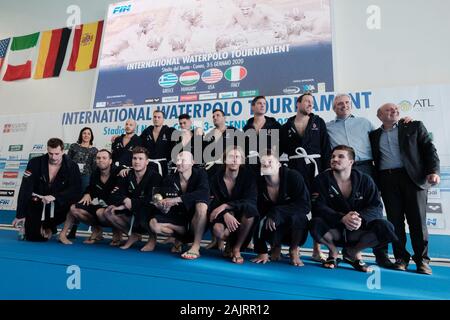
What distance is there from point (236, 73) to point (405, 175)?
259cm

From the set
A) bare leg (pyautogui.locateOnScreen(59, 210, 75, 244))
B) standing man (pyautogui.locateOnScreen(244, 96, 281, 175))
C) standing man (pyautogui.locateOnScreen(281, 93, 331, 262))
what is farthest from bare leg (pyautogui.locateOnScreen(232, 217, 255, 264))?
bare leg (pyautogui.locateOnScreen(59, 210, 75, 244))

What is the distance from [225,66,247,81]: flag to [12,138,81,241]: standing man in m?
2.35

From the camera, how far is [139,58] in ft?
15.1

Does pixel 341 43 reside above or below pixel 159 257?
above

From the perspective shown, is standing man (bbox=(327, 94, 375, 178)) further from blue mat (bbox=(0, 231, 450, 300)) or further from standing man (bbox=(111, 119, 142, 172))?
standing man (bbox=(111, 119, 142, 172))

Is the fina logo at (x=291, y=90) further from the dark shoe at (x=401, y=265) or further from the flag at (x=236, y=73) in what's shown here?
the dark shoe at (x=401, y=265)

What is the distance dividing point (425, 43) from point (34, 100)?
21.2 ft

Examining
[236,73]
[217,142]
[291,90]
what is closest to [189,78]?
[236,73]

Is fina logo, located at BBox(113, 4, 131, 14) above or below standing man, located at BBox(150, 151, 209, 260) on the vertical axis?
above

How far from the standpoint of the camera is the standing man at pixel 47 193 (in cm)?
281

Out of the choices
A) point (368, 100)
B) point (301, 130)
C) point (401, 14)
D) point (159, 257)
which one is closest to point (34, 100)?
point (159, 257)

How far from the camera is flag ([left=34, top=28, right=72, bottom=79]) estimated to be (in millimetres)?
5363

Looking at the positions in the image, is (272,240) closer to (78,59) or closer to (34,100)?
(78,59)
